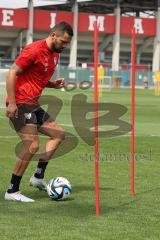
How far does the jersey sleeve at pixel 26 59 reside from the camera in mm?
7621

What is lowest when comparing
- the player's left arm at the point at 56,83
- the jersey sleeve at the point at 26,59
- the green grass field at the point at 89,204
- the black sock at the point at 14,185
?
the green grass field at the point at 89,204

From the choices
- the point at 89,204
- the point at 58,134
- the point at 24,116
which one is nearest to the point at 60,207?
the point at 89,204

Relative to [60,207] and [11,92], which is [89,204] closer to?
[60,207]

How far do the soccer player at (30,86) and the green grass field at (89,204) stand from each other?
0.60 m

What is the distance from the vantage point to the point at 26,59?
7633 millimetres

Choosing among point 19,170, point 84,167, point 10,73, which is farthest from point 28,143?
point 84,167

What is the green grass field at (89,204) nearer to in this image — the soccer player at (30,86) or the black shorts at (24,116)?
the soccer player at (30,86)

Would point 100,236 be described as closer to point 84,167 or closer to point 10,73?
point 10,73

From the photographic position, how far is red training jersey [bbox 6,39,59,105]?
772 centimetres

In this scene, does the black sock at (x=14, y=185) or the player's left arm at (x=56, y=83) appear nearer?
the black sock at (x=14, y=185)

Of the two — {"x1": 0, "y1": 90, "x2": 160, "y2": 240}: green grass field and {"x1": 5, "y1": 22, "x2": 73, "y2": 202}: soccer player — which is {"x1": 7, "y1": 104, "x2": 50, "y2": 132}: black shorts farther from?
{"x1": 0, "y1": 90, "x2": 160, "y2": 240}: green grass field

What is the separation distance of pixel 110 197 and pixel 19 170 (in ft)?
4.08

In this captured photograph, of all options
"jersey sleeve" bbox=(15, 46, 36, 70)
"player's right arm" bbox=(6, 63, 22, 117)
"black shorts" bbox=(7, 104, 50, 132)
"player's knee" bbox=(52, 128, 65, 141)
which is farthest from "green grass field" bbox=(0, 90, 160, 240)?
"jersey sleeve" bbox=(15, 46, 36, 70)

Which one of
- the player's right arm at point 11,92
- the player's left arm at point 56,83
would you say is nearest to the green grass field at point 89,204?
the player's right arm at point 11,92
